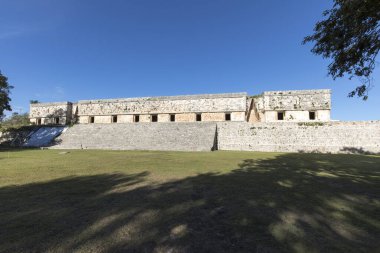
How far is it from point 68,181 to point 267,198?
17.7 feet

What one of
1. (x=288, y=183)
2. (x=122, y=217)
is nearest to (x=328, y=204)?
(x=288, y=183)

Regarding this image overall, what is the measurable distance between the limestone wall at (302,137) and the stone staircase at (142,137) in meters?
2.32

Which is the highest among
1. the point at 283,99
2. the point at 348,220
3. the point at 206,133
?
the point at 283,99

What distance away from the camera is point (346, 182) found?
593 cm

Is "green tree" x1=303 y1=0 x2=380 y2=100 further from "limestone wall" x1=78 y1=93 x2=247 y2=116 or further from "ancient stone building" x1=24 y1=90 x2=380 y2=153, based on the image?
"limestone wall" x1=78 y1=93 x2=247 y2=116

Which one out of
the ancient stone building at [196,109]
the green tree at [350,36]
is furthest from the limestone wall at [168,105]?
the green tree at [350,36]

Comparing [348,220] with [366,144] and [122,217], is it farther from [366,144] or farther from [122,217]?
[366,144]

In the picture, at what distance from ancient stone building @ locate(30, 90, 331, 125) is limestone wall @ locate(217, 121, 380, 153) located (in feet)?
11.1

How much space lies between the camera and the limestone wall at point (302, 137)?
17.7 meters

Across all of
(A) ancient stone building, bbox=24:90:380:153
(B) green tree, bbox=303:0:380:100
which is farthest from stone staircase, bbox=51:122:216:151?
(B) green tree, bbox=303:0:380:100

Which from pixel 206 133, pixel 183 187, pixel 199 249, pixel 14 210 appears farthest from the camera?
pixel 206 133

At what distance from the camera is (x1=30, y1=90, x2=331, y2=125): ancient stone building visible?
22.8 m

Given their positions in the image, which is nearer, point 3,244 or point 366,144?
point 3,244

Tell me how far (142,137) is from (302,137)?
1565 centimetres
